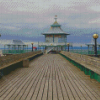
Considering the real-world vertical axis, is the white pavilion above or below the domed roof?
below

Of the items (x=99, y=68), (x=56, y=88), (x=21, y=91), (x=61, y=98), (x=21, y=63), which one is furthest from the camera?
(x=21, y=63)

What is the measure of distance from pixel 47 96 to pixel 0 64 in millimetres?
5739

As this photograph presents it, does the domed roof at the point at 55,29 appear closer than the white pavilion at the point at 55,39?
No

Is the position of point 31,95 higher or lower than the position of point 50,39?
lower

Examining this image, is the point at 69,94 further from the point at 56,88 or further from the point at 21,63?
the point at 21,63

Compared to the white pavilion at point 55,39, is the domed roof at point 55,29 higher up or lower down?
higher up

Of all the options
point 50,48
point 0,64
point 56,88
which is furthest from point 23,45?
point 56,88

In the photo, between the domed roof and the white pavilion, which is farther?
the domed roof

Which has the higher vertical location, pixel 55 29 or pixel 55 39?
pixel 55 29

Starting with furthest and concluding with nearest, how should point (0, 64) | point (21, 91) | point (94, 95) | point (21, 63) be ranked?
point (21, 63) < point (0, 64) < point (21, 91) < point (94, 95)

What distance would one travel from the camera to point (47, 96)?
6.99 m

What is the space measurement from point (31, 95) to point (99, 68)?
3.99 metres

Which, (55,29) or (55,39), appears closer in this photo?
(55,39)

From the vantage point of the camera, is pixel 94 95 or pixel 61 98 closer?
pixel 61 98
